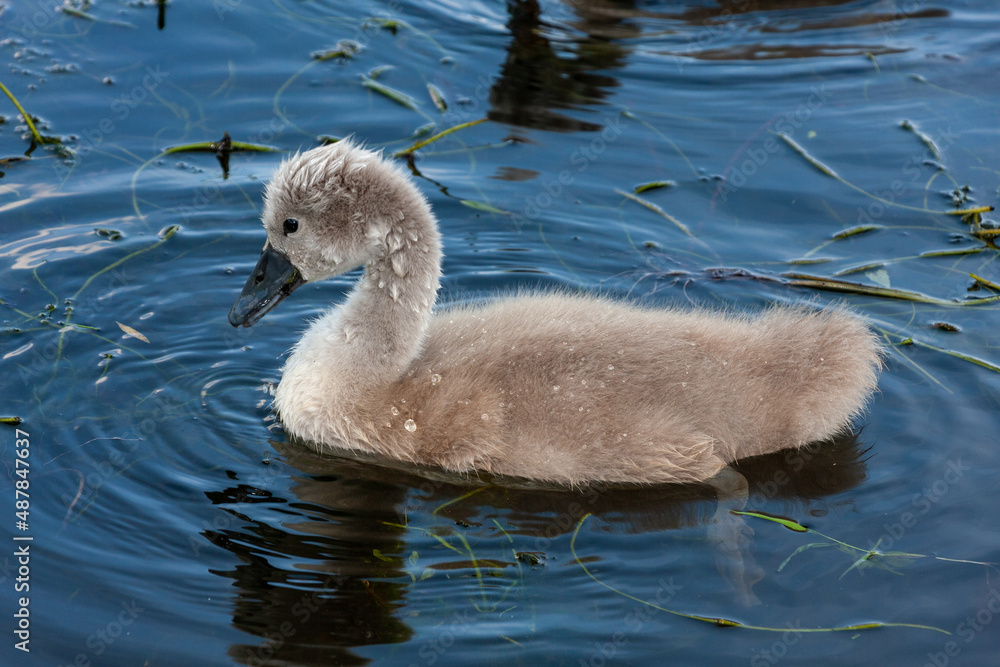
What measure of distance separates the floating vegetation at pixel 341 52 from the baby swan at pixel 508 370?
3932 mm

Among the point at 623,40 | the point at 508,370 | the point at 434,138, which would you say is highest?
the point at 623,40

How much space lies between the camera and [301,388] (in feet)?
15.8

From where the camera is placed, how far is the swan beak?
4.89 meters

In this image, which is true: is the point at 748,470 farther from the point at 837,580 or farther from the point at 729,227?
the point at 729,227

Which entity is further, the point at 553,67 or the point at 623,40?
the point at 623,40

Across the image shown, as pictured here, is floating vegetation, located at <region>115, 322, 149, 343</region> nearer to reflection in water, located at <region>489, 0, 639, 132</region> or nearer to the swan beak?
the swan beak

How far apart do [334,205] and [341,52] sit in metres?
4.17

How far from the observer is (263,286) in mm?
4918

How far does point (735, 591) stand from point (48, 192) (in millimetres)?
4962

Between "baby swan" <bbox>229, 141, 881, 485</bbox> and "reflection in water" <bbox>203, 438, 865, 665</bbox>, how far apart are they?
12 cm

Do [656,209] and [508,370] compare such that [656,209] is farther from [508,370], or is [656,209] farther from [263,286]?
[263,286]

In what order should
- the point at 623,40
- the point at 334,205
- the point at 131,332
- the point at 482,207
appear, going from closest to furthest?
the point at 334,205, the point at 131,332, the point at 482,207, the point at 623,40

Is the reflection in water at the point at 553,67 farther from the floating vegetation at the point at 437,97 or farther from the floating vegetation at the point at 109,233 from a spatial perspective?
the floating vegetation at the point at 109,233

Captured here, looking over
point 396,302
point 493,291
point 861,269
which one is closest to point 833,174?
point 861,269
